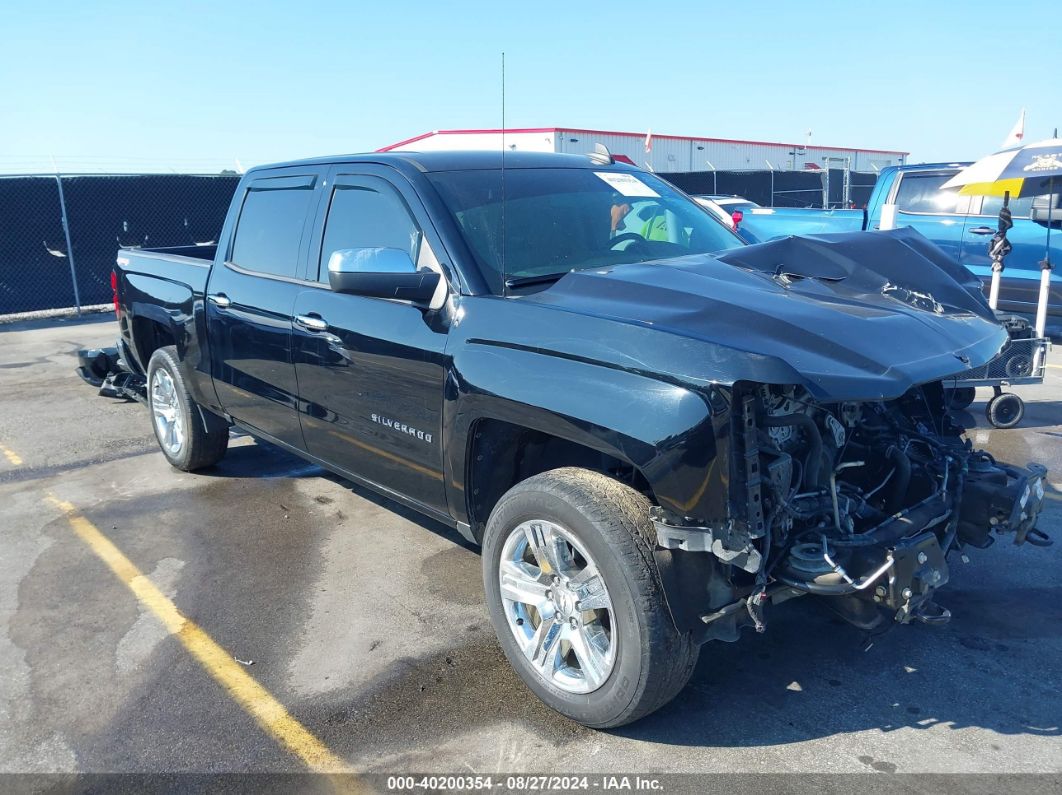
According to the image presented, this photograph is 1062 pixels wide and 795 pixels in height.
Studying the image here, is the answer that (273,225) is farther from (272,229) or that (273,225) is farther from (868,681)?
(868,681)

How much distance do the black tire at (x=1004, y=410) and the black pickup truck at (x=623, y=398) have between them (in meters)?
3.10

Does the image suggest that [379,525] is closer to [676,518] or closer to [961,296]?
[676,518]

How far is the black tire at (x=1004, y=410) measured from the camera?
6676mm

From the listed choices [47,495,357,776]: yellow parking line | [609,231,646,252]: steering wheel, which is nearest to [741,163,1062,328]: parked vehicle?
[609,231,646,252]: steering wheel

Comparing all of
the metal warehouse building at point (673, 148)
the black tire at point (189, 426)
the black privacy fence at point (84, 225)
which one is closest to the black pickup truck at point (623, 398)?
the black tire at point (189, 426)

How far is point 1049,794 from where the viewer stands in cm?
273

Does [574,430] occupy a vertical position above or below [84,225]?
below

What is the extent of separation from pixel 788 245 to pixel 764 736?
6.62ft

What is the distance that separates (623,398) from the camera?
2.82m

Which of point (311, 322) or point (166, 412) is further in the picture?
point (166, 412)

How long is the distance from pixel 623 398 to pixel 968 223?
8.46m

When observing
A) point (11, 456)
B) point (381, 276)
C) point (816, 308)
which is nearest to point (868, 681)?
point (816, 308)

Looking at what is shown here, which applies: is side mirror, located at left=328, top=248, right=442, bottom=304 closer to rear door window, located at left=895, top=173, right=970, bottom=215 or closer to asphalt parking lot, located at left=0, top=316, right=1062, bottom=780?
asphalt parking lot, located at left=0, top=316, right=1062, bottom=780

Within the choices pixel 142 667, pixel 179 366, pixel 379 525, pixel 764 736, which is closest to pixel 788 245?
pixel 764 736
